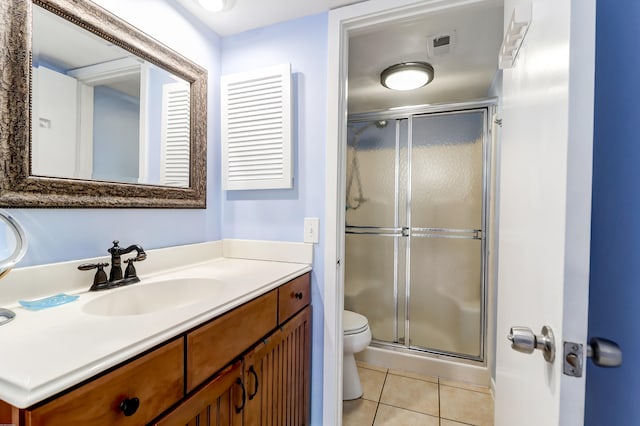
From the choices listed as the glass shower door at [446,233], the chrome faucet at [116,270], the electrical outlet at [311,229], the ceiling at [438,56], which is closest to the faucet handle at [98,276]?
the chrome faucet at [116,270]

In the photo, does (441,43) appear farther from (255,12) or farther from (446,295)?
(446,295)

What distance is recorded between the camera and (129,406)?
57 centimetres

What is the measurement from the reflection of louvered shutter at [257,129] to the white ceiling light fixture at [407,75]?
825 millimetres

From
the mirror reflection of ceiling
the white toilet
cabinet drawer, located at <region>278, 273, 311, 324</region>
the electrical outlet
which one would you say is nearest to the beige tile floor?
the white toilet

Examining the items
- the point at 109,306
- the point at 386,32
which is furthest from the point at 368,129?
the point at 109,306

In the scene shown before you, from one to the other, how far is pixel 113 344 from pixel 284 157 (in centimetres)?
105

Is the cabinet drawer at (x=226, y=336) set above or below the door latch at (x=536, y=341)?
below

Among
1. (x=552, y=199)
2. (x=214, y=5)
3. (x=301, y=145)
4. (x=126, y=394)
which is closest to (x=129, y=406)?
(x=126, y=394)

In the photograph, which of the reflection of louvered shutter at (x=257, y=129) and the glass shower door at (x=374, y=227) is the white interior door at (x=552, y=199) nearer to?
the reflection of louvered shutter at (x=257, y=129)

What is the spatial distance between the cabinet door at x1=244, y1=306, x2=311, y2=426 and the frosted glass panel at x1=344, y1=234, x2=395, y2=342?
117cm

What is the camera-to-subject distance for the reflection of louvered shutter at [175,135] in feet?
4.31

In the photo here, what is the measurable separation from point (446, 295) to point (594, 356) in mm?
1852

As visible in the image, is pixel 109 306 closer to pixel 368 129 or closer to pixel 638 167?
pixel 638 167

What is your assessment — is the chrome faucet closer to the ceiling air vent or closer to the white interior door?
the white interior door
